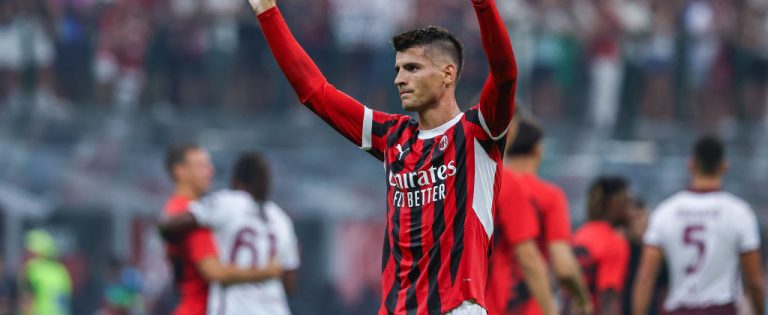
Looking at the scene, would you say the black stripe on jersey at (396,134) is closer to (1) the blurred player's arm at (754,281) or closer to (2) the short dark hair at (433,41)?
(2) the short dark hair at (433,41)

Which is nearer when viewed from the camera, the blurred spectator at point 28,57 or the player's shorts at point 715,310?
the player's shorts at point 715,310

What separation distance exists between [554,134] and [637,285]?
1072cm

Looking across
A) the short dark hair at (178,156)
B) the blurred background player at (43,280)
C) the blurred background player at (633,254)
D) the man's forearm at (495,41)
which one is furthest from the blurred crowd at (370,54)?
the man's forearm at (495,41)

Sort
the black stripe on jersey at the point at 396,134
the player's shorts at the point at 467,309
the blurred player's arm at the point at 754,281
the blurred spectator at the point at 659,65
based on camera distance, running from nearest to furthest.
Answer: the player's shorts at the point at 467,309 < the black stripe on jersey at the point at 396,134 < the blurred player's arm at the point at 754,281 < the blurred spectator at the point at 659,65

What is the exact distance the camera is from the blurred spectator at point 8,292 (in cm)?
1770

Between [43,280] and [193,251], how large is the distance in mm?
8471

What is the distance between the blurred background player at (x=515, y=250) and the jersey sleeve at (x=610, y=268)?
1767 millimetres

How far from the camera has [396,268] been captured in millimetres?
6406

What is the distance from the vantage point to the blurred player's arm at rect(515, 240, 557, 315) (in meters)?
8.40

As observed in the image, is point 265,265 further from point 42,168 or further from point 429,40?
point 42,168

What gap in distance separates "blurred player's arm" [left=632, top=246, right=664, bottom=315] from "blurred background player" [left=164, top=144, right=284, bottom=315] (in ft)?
7.88

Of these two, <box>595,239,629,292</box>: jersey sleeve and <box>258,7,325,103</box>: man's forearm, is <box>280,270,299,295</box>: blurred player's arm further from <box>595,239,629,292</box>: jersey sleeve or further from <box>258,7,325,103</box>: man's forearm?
<box>258,7,325,103</box>: man's forearm

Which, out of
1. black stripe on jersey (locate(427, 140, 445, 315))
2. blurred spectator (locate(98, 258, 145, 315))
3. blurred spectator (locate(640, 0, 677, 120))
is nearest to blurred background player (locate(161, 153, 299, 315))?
black stripe on jersey (locate(427, 140, 445, 315))

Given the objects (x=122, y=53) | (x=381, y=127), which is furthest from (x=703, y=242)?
(x=122, y=53)
